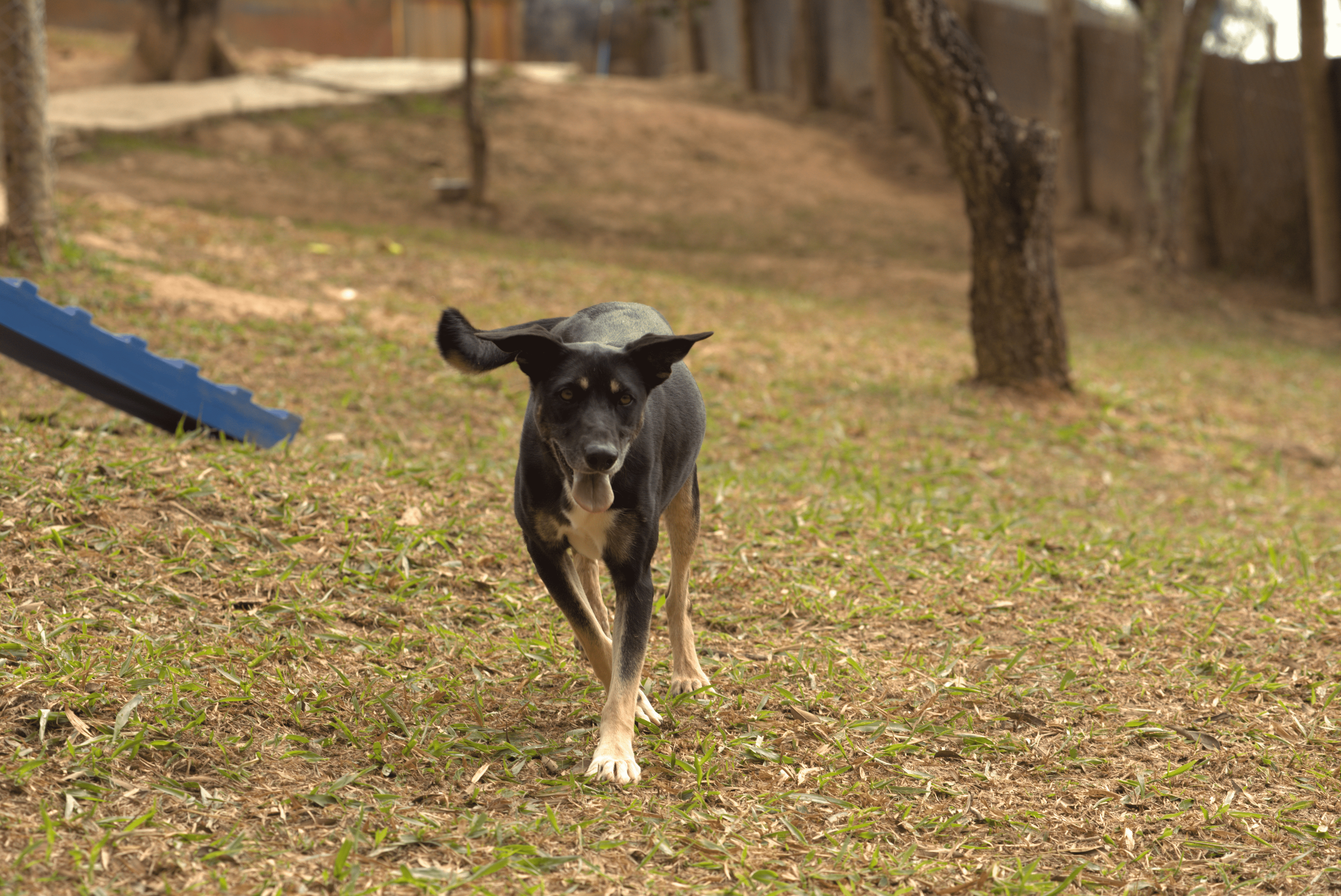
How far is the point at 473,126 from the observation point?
46.8 feet

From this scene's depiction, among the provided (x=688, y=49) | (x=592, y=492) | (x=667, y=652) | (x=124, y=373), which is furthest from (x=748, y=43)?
(x=592, y=492)

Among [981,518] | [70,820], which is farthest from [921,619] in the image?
[70,820]

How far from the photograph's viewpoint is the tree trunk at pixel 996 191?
9180 mm

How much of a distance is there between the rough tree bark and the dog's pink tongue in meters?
13.2

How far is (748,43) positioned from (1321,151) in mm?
12908

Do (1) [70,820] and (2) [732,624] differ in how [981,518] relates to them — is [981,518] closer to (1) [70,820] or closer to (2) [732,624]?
(2) [732,624]

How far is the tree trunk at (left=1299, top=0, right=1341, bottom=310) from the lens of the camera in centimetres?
1413

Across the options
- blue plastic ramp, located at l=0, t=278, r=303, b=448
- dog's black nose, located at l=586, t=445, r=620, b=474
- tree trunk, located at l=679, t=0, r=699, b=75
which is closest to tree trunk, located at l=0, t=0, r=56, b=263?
blue plastic ramp, located at l=0, t=278, r=303, b=448

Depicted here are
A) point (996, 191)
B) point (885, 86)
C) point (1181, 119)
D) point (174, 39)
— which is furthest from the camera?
point (885, 86)

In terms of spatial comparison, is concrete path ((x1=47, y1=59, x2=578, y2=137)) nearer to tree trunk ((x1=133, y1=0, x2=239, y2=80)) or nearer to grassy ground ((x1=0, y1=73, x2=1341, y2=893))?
tree trunk ((x1=133, y1=0, x2=239, y2=80))

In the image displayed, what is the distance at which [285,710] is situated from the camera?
12.7 ft

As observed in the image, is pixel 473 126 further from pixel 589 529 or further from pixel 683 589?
pixel 589 529

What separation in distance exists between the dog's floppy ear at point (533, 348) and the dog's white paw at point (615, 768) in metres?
1.19

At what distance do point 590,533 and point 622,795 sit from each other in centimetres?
81
